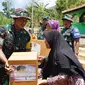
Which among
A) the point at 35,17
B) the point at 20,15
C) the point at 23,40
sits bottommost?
the point at 35,17

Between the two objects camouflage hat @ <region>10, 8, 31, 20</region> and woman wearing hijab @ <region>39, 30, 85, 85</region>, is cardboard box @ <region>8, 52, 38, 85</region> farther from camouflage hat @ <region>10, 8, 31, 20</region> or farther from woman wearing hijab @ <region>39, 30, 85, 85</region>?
camouflage hat @ <region>10, 8, 31, 20</region>

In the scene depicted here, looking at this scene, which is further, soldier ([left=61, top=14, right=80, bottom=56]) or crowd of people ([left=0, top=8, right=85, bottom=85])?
soldier ([left=61, top=14, right=80, bottom=56])

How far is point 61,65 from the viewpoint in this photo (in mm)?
3148

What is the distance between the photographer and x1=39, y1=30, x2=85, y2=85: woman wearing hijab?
3162mm

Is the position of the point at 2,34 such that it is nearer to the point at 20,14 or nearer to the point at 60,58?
the point at 20,14

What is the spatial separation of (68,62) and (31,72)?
40 centimetres

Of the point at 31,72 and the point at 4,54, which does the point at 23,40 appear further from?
the point at 31,72

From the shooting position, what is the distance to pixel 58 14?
36562 mm

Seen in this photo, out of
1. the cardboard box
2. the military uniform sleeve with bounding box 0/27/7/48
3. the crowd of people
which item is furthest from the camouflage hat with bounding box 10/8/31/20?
the cardboard box

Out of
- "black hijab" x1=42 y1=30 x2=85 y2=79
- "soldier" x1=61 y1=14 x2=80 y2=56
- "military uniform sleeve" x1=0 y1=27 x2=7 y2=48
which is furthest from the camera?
"soldier" x1=61 y1=14 x2=80 y2=56

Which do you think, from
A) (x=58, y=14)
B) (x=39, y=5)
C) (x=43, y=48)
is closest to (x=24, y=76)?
(x=43, y=48)

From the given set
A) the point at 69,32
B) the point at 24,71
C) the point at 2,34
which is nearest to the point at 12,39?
the point at 2,34

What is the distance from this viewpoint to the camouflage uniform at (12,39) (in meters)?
3.55

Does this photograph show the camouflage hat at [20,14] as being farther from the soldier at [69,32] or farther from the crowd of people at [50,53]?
the soldier at [69,32]
